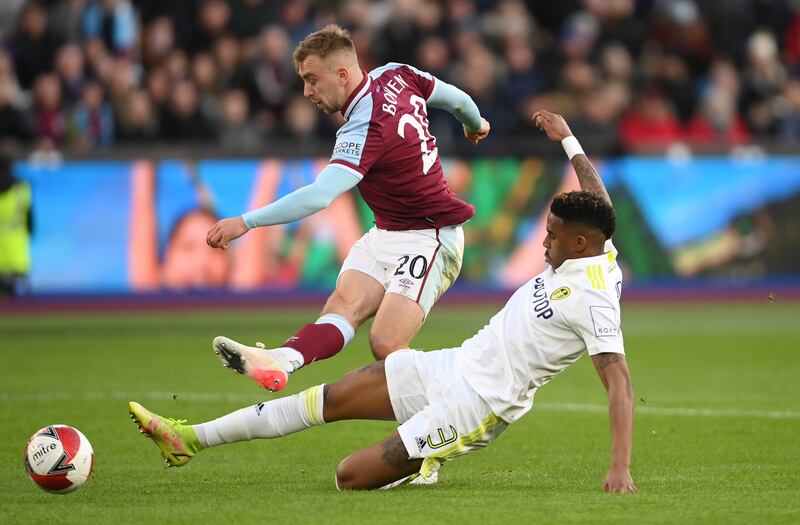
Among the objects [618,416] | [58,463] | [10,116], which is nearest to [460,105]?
[618,416]

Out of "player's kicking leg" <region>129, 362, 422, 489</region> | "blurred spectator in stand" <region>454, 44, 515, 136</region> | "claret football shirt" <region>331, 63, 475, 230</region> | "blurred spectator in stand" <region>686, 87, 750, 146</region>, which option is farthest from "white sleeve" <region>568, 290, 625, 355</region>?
"blurred spectator in stand" <region>686, 87, 750, 146</region>

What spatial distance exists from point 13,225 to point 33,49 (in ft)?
12.6

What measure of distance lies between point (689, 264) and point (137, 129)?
7397 millimetres

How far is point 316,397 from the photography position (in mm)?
7051

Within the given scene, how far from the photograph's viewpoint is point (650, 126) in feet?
65.8

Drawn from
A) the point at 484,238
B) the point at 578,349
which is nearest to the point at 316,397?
the point at 578,349

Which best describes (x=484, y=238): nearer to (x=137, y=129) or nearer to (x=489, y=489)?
(x=137, y=129)

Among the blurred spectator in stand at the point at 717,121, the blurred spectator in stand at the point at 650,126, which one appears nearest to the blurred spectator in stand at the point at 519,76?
the blurred spectator in stand at the point at 650,126

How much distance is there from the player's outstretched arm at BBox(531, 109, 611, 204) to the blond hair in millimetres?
1181

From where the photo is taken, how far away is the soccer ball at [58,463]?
6648 mm

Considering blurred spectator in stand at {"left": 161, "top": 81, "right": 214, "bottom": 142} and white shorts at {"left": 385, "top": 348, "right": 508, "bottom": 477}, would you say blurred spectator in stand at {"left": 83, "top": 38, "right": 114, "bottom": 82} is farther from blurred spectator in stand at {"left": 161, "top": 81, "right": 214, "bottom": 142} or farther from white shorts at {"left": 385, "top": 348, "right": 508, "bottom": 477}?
white shorts at {"left": 385, "top": 348, "right": 508, "bottom": 477}

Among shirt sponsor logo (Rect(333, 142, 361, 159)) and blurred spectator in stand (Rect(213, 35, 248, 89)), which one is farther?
blurred spectator in stand (Rect(213, 35, 248, 89))

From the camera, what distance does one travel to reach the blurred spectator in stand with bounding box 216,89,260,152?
18.5 meters

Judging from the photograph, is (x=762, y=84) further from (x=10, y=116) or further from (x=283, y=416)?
(x=283, y=416)
